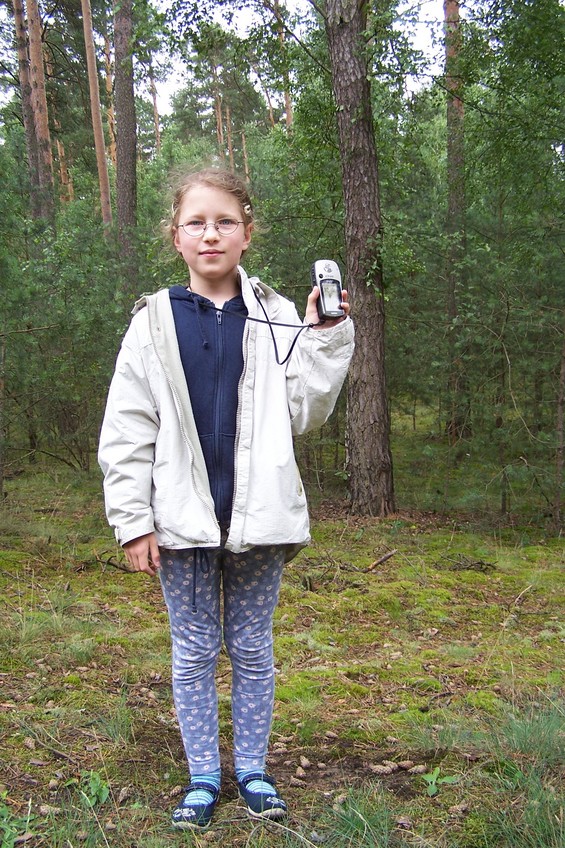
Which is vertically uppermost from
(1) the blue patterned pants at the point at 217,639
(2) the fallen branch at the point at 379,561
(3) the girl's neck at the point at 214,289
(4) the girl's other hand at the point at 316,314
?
(3) the girl's neck at the point at 214,289

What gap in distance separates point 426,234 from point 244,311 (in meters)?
6.78

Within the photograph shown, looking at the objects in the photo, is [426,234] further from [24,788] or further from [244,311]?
[24,788]

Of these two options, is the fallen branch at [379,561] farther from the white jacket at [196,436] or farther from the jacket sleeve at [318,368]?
the jacket sleeve at [318,368]

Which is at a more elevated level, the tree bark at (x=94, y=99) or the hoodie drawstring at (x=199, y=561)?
the tree bark at (x=94, y=99)

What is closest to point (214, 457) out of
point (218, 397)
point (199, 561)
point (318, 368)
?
point (218, 397)

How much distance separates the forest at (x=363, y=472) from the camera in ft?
8.07

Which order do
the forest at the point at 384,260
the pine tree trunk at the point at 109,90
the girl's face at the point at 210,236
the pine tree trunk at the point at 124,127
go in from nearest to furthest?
the girl's face at the point at 210,236
the forest at the point at 384,260
the pine tree trunk at the point at 124,127
the pine tree trunk at the point at 109,90

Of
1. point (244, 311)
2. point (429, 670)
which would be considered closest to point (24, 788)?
point (244, 311)

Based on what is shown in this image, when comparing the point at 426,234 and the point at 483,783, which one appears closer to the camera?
the point at 483,783

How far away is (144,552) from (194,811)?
82 cm

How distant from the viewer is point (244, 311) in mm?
2373

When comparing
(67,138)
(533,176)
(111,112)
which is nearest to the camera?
(533,176)

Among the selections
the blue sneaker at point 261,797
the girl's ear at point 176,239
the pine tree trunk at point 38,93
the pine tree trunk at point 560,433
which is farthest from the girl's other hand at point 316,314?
the pine tree trunk at point 38,93

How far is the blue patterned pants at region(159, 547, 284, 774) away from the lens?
226 centimetres
